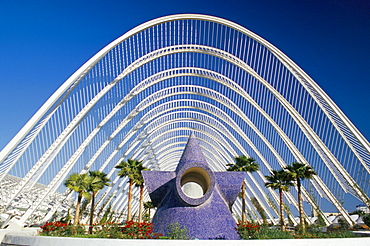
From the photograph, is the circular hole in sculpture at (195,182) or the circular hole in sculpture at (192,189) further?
the circular hole in sculpture at (192,189)

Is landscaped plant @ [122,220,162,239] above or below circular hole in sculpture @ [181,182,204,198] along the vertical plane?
below

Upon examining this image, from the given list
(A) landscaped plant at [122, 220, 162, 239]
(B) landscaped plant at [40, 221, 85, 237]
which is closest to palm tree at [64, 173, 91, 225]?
(B) landscaped plant at [40, 221, 85, 237]

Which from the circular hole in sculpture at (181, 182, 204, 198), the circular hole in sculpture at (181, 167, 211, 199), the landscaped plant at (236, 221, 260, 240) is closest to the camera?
the landscaped plant at (236, 221, 260, 240)

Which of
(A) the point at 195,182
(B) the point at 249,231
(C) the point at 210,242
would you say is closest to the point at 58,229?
(C) the point at 210,242

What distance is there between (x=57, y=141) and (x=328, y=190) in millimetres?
27330

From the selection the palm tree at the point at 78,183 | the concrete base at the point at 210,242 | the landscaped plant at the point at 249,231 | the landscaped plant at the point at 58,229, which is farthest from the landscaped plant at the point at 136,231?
the palm tree at the point at 78,183

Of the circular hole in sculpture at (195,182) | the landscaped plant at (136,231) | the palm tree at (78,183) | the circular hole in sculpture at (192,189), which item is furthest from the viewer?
the palm tree at (78,183)

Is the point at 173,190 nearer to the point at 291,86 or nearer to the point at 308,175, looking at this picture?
the point at 308,175

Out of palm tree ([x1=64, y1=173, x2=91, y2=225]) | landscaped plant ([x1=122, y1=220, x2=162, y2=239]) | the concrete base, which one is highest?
palm tree ([x1=64, y1=173, x2=91, y2=225])

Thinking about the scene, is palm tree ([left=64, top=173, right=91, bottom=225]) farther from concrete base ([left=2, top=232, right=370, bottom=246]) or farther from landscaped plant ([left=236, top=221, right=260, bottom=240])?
concrete base ([left=2, top=232, right=370, bottom=246])

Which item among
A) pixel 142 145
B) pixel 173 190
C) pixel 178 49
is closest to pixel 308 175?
pixel 173 190

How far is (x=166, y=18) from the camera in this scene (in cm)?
2923

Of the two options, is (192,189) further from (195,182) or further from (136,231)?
(136,231)

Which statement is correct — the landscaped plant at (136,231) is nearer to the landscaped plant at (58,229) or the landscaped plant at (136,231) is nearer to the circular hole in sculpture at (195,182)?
the landscaped plant at (58,229)
